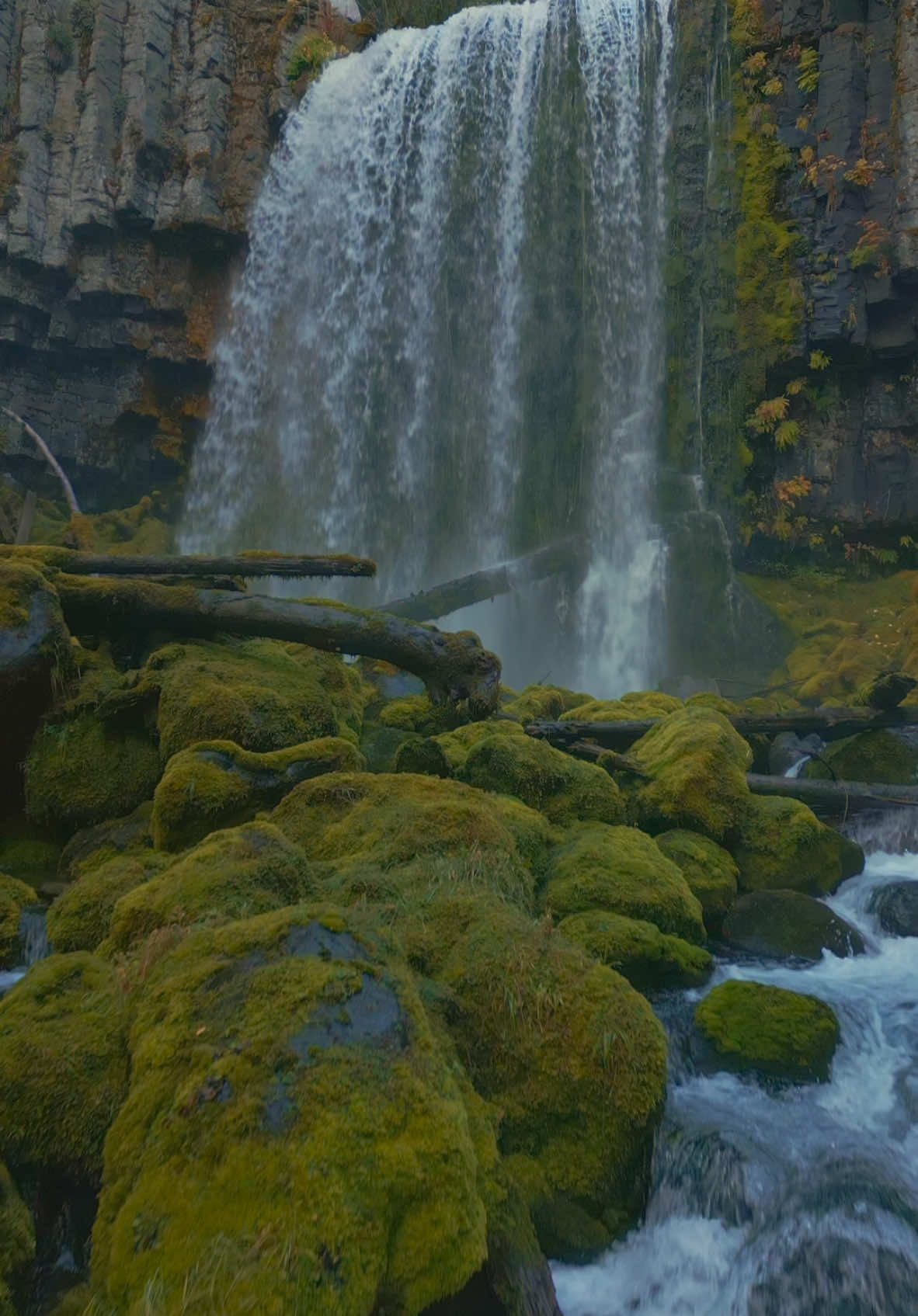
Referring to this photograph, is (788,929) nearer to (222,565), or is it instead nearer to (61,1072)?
(61,1072)

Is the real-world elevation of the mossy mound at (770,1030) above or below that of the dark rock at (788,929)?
above

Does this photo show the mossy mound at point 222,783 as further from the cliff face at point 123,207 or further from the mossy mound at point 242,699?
the cliff face at point 123,207

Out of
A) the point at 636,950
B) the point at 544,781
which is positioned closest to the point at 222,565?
the point at 544,781

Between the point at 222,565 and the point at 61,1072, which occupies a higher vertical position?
the point at 222,565

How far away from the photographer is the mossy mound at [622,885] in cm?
490

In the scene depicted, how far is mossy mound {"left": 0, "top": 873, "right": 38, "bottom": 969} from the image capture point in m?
4.39

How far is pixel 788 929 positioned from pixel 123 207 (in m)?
24.3

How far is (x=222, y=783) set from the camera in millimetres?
5172

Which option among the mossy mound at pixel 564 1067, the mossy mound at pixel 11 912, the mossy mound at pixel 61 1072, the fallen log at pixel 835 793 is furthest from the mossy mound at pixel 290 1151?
the fallen log at pixel 835 793

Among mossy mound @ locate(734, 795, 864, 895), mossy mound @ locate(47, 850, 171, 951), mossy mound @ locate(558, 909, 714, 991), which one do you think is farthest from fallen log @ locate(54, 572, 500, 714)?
mossy mound @ locate(558, 909, 714, 991)

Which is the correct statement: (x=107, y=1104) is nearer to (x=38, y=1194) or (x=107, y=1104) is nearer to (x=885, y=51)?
(x=38, y=1194)

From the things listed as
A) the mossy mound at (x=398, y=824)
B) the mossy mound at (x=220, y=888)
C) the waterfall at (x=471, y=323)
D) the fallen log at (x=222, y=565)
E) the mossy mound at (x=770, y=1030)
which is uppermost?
the waterfall at (x=471, y=323)

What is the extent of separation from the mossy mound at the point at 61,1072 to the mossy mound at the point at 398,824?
5.09 ft

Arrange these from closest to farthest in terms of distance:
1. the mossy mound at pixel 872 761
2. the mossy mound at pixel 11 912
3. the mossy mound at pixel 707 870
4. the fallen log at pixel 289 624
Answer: the mossy mound at pixel 11 912 → the mossy mound at pixel 707 870 → the fallen log at pixel 289 624 → the mossy mound at pixel 872 761
